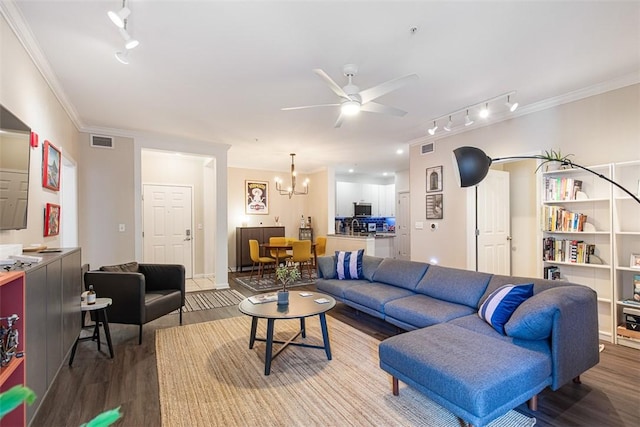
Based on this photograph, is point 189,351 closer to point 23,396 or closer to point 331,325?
point 331,325

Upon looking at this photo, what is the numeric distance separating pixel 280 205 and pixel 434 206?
183 inches

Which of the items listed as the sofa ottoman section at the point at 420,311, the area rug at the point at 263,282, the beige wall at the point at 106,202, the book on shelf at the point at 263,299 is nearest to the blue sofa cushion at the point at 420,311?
the sofa ottoman section at the point at 420,311

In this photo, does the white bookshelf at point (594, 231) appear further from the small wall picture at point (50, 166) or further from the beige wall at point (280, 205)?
the small wall picture at point (50, 166)

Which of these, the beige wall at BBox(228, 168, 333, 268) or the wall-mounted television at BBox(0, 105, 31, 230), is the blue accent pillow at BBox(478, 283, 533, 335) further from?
the beige wall at BBox(228, 168, 333, 268)

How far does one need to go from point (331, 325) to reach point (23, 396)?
3.42m

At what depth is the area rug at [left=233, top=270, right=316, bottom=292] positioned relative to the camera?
19.2 feet

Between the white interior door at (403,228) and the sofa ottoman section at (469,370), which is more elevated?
the white interior door at (403,228)

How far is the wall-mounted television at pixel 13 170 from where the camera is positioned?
5.98ft

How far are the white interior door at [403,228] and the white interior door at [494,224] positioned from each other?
4.01 metres

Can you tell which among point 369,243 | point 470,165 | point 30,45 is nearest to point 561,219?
point 470,165

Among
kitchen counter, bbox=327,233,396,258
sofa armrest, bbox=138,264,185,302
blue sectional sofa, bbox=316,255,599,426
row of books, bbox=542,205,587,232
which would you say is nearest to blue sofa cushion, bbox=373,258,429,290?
blue sectional sofa, bbox=316,255,599,426

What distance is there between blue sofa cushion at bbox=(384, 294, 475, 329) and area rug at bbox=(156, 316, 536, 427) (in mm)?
375

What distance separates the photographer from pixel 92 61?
275 cm

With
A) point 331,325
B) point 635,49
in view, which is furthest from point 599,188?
point 331,325
